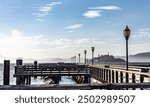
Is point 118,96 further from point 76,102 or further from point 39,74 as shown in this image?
point 39,74

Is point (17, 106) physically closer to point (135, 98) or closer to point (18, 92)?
point (18, 92)

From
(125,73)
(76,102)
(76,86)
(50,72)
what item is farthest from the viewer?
(50,72)

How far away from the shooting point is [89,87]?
8.52m

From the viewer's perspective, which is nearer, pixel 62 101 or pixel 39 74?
pixel 62 101

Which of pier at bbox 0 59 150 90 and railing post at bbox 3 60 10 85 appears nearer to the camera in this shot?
pier at bbox 0 59 150 90

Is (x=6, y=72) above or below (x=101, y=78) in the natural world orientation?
above

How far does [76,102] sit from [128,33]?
12.2m

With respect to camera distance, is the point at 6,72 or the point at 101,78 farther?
the point at 101,78

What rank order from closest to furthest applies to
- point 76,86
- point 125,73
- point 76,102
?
point 76,102 → point 76,86 → point 125,73

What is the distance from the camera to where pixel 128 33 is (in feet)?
63.8

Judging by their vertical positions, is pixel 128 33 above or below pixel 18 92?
above

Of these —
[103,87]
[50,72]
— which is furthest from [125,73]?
[50,72]

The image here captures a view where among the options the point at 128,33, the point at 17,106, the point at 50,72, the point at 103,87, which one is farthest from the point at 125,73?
the point at 50,72

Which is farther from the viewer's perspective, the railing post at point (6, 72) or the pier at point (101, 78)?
the railing post at point (6, 72)
